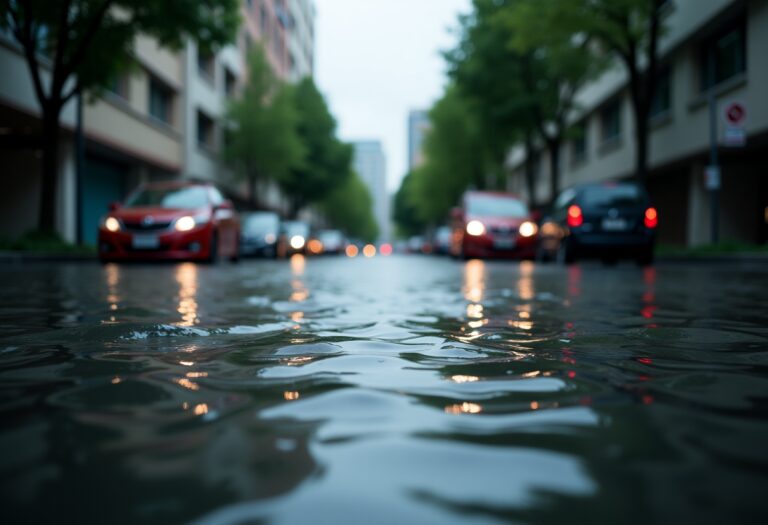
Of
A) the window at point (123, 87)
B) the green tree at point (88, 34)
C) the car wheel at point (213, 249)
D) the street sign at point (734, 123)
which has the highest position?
the window at point (123, 87)

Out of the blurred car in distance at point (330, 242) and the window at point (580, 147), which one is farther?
the blurred car in distance at point (330, 242)

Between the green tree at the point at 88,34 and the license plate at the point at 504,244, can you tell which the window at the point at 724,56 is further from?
the green tree at the point at 88,34

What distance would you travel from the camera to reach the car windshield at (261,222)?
21.3 m

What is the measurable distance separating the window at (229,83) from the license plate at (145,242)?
79.4ft

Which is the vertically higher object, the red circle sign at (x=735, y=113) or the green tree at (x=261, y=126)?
the green tree at (x=261, y=126)

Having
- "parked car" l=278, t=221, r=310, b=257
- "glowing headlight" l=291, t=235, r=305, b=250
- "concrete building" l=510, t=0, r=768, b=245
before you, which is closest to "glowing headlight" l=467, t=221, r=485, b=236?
"concrete building" l=510, t=0, r=768, b=245

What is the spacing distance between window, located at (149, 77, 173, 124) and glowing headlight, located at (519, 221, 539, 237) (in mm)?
15351

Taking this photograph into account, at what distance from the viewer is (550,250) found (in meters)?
14.9

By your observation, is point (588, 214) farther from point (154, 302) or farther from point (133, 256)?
point (154, 302)

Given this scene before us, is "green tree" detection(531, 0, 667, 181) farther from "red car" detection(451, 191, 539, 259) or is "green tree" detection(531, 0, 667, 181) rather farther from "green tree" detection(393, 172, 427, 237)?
"green tree" detection(393, 172, 427, 237)

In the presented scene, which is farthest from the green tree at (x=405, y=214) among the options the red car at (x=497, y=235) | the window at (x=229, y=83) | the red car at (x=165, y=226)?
the red car at (x=165, y=226)

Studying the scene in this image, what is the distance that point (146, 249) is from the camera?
11.2 meters

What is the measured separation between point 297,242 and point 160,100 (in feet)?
24.6

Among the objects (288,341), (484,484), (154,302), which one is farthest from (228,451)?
(154,302)
